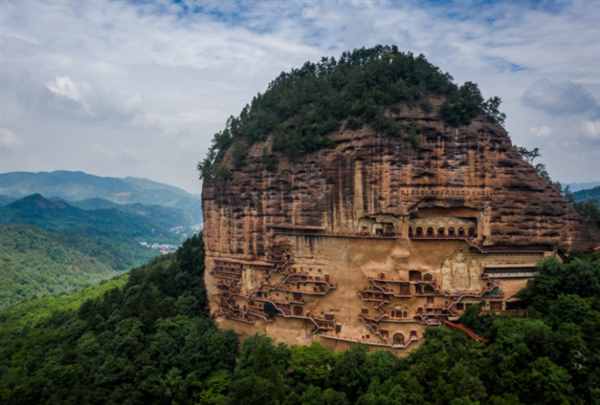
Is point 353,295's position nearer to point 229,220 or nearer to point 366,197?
point 366,197

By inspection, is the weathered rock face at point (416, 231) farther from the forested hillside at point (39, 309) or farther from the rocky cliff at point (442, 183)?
the forested hillside at point (39, 309)

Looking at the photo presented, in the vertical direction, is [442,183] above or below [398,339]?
above

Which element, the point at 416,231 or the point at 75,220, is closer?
the point at 416,231

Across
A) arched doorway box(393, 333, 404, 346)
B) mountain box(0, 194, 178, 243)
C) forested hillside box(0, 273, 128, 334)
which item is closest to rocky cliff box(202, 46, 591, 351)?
arched doorway box(393, 333, 404, 346)

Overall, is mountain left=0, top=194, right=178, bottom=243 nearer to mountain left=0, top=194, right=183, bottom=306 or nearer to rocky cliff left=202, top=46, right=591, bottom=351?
mountain left=0, top=194, right=183, bottom=306

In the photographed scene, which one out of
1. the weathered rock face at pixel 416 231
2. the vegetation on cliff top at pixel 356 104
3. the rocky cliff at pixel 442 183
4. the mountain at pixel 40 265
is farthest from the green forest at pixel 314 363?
the mountain at pixel 40 265

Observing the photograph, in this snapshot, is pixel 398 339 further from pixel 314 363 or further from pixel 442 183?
pixel 442 183

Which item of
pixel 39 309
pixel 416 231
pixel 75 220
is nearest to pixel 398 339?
pixel 416 231
